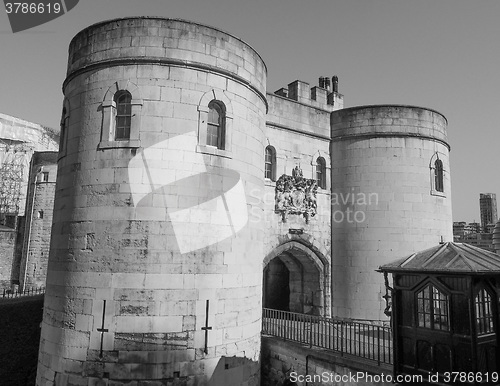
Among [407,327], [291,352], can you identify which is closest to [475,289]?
[407,327]

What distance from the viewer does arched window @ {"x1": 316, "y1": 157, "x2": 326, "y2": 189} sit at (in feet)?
55.7

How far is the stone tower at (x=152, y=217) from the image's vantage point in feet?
31.8

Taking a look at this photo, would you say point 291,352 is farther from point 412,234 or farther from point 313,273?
point 412,234

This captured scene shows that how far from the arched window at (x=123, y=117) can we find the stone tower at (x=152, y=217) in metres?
0.03

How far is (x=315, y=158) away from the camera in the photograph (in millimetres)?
16734

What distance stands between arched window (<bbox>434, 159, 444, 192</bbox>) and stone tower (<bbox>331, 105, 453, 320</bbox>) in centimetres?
2

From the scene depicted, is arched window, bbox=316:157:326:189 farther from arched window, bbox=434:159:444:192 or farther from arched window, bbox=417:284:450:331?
arched window, bbox=417:284:450:331

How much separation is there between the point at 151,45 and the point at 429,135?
1254cm

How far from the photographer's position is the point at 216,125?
11.3m

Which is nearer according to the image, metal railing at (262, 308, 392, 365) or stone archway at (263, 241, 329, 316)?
metal railing at (262, 308, 392, 365)

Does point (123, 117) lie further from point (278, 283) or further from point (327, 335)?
point (278, 283)

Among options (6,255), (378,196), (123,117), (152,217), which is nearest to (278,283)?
(378,196)

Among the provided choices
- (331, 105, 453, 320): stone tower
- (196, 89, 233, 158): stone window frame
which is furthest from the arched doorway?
(196, 89, 233, 158): stone window frame

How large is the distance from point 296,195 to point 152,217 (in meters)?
7.21
